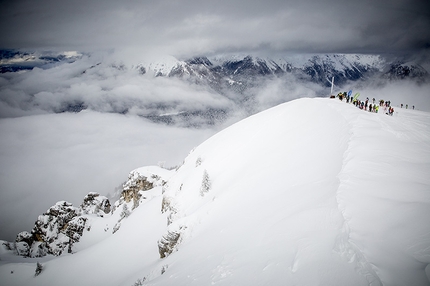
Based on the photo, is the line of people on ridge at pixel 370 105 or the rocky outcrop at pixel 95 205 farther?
the rocky outcrop at pixel 95 205

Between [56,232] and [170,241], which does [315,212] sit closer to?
[170,241]

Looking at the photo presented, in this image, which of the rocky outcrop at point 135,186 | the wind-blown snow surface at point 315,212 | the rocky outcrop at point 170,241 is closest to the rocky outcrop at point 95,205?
the rocky outcrop at point 135,186

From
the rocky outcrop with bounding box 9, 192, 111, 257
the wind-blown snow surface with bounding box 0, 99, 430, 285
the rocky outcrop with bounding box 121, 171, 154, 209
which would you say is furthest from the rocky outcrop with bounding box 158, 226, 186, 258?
the rocky outcrop with bounding box 9, 192, 111, 257

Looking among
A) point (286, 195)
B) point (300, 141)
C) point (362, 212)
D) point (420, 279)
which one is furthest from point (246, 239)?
point (300, 141)

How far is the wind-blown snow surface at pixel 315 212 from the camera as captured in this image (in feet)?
22.3

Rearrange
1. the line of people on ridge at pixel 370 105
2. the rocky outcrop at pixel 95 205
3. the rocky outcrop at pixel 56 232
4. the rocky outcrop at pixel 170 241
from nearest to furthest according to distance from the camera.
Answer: the rocky outcrop at pixel 170 241 → the line of people on ridge at pixel 370 105 → the rocky outcrop at pixel 56 232 → the rocky outcrop at pixel 95 205

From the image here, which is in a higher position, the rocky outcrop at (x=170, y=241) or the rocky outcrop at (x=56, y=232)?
the rocky outcrop at (x=170, y=241)

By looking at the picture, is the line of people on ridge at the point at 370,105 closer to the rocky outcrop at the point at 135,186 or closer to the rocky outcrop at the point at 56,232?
the rocky outcrop at the point at 135,186

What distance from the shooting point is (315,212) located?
959 centimetres

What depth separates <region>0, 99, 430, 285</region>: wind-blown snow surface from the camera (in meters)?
6.79

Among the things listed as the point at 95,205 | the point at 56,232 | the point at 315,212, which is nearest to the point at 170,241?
the point at 315,212

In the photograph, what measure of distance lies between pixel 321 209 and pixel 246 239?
4.06 m

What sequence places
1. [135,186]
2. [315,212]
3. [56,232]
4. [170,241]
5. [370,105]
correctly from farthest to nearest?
[135,186] → [56,232] → [370,105] → [170,241] → [315,212]

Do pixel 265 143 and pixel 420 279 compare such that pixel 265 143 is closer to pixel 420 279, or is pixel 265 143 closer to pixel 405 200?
pixel 405 200
